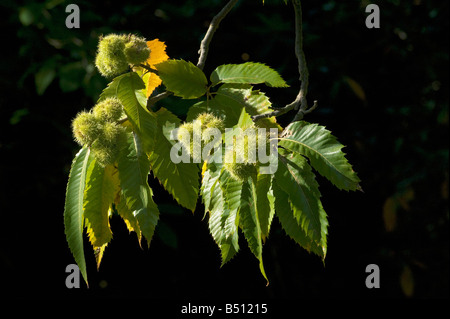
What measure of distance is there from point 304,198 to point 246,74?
25 centimetres

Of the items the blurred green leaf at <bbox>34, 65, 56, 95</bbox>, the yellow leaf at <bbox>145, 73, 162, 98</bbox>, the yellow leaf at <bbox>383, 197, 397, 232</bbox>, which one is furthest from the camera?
the yellow leaf at <bbox>383, 197, 397, 232</bbox>

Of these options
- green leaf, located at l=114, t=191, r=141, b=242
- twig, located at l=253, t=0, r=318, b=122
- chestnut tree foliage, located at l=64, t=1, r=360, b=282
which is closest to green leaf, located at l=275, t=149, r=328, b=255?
chestnut tree foliage, located at l=64, t=1, r=360, b=282

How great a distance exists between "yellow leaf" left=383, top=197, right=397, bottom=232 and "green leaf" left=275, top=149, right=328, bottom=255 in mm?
1705

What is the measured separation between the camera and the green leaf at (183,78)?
836 millimetres

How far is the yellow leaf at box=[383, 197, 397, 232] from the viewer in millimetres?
2334

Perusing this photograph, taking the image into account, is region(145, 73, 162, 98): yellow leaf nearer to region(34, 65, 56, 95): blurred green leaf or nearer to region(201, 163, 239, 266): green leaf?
region(201, 163, 239, 266): green leaf

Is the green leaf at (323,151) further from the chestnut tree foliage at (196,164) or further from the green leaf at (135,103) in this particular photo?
the green leaf at (135,103)

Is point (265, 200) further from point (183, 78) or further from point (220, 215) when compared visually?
point (183, 78)

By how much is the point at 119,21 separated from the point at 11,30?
0.44m

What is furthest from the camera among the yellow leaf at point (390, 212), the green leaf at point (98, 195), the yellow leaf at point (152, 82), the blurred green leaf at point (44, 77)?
the yellow leaf at point (390, 212)

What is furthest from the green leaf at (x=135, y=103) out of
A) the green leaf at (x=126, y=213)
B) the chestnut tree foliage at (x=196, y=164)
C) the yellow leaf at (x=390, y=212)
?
the yellow leaf at (x=390, y=212)

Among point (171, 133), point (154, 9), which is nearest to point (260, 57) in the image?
point (154, 9)

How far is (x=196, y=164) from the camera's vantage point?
0.81 m

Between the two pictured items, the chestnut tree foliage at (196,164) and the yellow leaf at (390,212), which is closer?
the chestnut tree foliage at (196,164)
